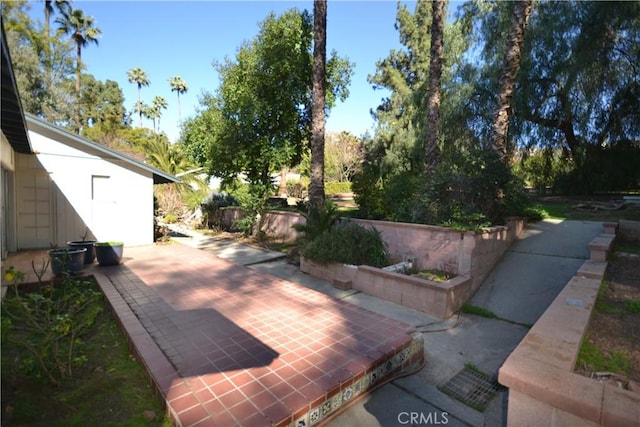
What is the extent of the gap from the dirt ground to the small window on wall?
36.1ft

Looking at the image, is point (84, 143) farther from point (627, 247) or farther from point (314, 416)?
point (627, 247)

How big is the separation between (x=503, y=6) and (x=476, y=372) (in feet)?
50.0

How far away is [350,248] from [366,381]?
3937 mm

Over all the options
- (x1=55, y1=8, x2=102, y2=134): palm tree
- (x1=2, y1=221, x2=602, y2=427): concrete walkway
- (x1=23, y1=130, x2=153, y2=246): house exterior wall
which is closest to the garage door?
(x1=23, y1=130, x2=153, y2=246): house exterior wall

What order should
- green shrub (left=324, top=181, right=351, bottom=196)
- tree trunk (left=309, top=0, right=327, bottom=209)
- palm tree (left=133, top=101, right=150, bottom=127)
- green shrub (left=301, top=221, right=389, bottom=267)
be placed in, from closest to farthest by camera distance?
green shrub (left=301, top=221, right=389, bottom=267)
tree trunk (left=309, top=0, right=327, bottom=209)
green shrub (left=324, top=181, right=351, bottom=196)
palm tree (left=133, top=101, right=150, bottom=127)

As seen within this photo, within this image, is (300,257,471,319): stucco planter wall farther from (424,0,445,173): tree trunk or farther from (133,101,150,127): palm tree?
(133,101,150,127): palm tree

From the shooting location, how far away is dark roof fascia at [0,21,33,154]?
10.9 ft

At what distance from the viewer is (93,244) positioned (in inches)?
305

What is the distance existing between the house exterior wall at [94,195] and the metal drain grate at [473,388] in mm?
9673

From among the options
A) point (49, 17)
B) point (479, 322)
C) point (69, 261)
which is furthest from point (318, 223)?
point (49, 17)

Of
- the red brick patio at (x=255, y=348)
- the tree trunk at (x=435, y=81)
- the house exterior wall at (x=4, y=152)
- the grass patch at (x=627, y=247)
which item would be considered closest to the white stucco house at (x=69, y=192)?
the house exterior wall at (x=4, y=152)

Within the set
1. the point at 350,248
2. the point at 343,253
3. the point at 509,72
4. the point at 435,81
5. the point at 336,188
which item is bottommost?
the point at 343,253

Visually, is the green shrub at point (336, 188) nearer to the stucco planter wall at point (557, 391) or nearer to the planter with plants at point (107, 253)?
the planter with plants at point (107, 253)

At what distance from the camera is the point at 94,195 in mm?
9461
